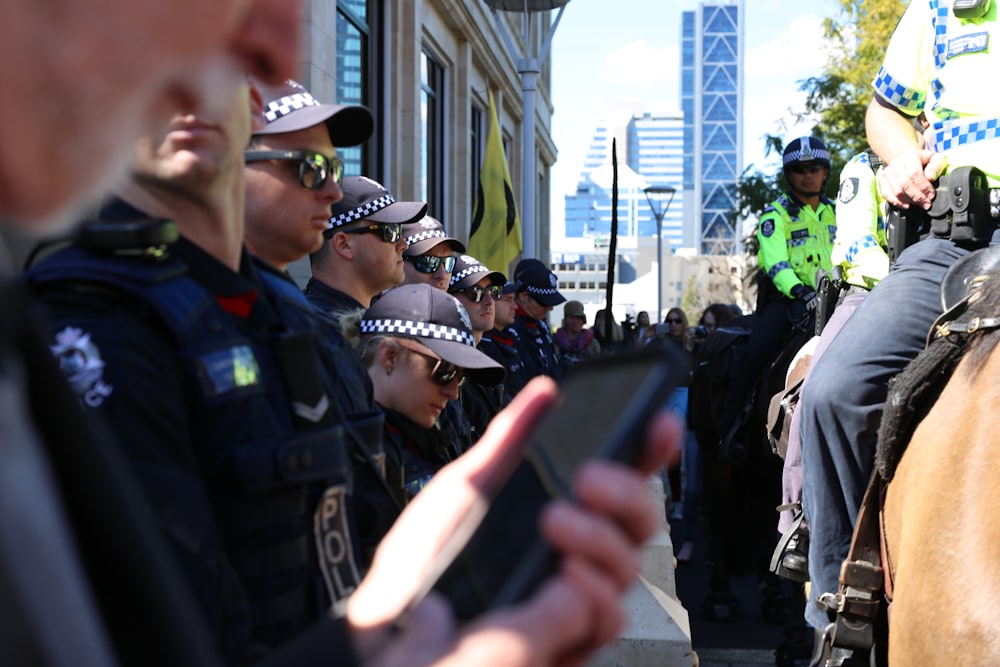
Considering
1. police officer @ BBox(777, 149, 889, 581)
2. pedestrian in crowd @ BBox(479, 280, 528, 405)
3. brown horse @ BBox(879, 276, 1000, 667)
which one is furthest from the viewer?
pedestrian in crowd @ BBox(479, 280, 528, 405)

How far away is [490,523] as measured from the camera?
1.09 metres

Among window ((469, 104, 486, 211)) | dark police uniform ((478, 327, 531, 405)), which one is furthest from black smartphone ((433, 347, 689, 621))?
window ((469, 104, 486, 211))

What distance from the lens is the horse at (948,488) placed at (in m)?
3.27

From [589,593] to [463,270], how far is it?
23.5 ft

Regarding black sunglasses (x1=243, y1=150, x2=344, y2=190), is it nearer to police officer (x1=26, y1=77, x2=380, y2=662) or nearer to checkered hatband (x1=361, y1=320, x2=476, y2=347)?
police officer (x1=26, y1=77, x2=380, y2=662)

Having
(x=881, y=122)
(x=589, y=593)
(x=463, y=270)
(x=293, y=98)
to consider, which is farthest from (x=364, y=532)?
(x=463, y=270)

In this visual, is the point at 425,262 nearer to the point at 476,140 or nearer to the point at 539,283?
the point at 539,283

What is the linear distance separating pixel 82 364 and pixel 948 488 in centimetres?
269

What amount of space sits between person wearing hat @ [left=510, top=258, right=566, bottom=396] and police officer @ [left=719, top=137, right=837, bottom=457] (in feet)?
6.28

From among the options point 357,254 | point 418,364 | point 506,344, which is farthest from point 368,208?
point 506,344

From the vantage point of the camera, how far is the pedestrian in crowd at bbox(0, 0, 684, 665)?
30.1 inches

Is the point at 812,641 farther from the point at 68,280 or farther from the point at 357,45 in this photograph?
the point at 357,45

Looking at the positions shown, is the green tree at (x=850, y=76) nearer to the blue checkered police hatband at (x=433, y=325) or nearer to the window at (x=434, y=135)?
the window at (x=434, y=135)

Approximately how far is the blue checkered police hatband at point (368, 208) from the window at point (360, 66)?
618 cm
